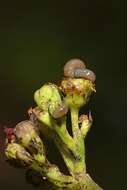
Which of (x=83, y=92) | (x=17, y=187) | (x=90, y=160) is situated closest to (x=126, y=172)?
(x=90, y=160)

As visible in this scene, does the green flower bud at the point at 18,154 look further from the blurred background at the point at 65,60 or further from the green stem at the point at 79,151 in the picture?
the blurred background at the point at 65,60

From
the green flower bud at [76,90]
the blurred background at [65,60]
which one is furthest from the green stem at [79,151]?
the blurred background at [65,60]

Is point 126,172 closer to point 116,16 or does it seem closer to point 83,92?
point 116,16

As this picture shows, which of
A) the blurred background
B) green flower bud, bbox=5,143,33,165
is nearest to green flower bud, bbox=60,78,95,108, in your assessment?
green flower bud, bbox=5,143,33,165

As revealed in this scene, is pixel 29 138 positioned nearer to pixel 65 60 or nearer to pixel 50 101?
pixel 50 101

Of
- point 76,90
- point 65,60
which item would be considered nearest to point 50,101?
point 76,90

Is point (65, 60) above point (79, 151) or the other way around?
above

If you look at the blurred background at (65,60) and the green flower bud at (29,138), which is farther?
the blurred background at (65,60)
